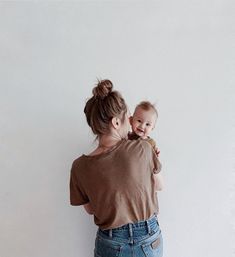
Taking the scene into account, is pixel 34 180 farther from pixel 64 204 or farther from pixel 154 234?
pixel 154 234

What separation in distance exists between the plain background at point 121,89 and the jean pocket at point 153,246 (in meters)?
0.27

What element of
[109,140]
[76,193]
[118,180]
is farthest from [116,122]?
[76,193]

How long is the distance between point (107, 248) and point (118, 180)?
0.96 feet

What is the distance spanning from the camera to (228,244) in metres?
1.50

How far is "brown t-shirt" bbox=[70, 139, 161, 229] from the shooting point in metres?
1.09

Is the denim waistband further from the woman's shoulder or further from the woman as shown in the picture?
the woman's shoulder

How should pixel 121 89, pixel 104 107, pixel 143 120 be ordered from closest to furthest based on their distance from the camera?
1. pixel 104 107
2. pixel 143 120
3. pixel 121 89

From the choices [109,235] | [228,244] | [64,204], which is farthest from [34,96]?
[228,244]

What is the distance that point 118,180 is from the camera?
42.7 inches

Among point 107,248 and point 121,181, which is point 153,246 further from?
point 121,181

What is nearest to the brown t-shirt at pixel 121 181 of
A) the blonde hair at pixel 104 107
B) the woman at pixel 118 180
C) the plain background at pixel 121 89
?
the woman at pixel 118 180

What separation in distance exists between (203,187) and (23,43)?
1.06m

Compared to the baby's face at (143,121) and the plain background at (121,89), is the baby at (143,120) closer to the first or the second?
the baby's face at (143,121)

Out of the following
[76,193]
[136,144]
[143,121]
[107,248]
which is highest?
[143,121]
